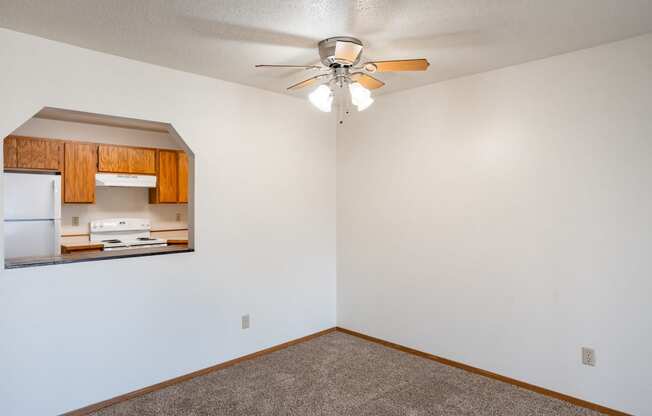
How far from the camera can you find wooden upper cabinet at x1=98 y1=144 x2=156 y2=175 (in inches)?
194

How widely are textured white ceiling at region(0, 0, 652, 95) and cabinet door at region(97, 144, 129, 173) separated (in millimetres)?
2495

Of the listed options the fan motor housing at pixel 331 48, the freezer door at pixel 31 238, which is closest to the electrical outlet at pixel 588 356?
the fan motor housing at pixel 331 48

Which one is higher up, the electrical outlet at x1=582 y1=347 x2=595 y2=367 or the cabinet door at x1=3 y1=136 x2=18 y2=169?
the cabinet door at x1=3 y1=136 x2=18 y2=169

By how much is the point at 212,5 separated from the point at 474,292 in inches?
110

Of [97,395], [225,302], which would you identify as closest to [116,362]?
[97,395]

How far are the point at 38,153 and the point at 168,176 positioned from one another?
1452mm

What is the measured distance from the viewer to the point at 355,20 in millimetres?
2250

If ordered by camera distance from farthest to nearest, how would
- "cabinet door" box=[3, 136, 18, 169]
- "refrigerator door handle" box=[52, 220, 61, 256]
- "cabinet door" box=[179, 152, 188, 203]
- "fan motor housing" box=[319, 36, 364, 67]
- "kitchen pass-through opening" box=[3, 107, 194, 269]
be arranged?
"cabinet door" box=[179, 152, 188, 203] → "cabinet door" box=[3, 136, 18, 169] → "refrigerator door handle" box=[52, 220, 61, 256] → "kitchen pass-through opening" box=[3, 107, 194, 269] → "fan motor housing" box=[319, 36, 364, 67]

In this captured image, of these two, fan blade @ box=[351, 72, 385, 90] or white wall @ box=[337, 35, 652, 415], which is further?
fan blade @ box=[351, 72, 385, 90]

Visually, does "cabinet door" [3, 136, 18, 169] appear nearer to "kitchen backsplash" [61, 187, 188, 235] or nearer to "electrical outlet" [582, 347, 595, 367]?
"kitchen backsplash" [61, 187, 188, 235]

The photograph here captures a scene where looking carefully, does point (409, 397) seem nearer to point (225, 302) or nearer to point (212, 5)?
point (225, 302)

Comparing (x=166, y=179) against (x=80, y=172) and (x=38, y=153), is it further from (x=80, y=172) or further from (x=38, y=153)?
(x=38, y=153)

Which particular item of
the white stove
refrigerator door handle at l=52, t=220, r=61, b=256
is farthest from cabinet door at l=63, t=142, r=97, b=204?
refrigerator door handle at l=52, t=220, r=61, b=256

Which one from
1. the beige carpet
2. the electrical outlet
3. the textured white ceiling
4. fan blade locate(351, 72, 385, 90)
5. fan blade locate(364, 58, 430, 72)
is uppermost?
the textured white ceiling
